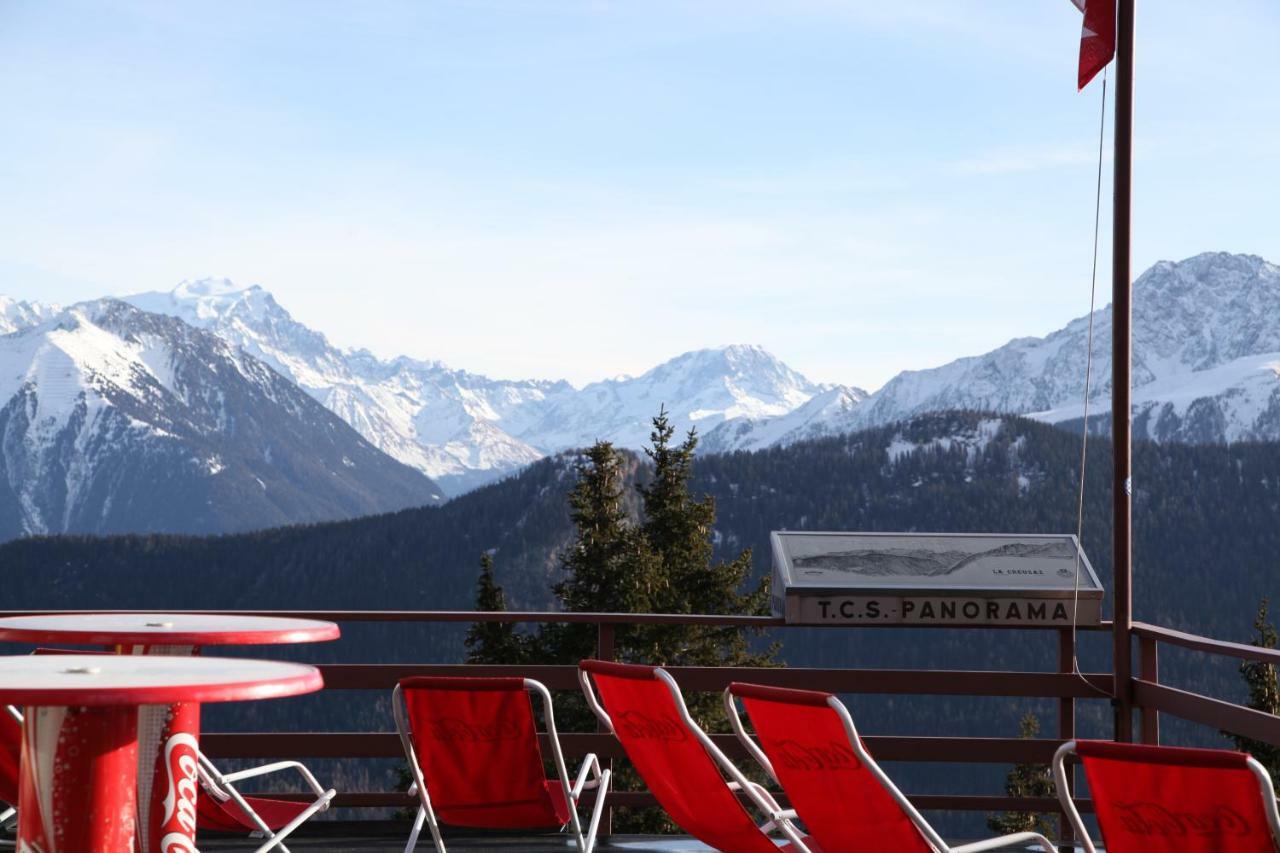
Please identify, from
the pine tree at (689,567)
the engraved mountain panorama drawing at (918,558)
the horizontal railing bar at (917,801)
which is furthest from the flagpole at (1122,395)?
the pine tree at (689,567)

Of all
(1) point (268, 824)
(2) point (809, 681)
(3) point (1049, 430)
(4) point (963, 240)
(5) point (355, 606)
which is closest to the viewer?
(1) point (268, 824)

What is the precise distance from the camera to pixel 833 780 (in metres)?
3.74

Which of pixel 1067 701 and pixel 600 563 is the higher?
pixel 1067 701

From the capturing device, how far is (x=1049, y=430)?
414 feet

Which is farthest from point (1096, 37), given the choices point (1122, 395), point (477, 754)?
point (477, 754)

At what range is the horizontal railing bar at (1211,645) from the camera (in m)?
4.89

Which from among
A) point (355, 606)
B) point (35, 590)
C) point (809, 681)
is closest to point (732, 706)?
point (809, 681)

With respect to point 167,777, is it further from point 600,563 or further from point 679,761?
point 600,563

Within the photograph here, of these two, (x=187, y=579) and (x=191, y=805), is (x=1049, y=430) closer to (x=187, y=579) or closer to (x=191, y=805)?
(x=187, y=579)

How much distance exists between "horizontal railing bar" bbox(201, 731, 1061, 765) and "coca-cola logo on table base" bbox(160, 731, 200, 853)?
198 centimetres

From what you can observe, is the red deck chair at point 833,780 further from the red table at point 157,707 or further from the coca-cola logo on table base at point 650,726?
the red table at point 157,707

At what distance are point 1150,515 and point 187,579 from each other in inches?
2635

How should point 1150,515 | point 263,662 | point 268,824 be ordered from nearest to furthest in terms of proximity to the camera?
point 263,662
point 268,824
point 1150,515

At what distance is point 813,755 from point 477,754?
45.5 inches
